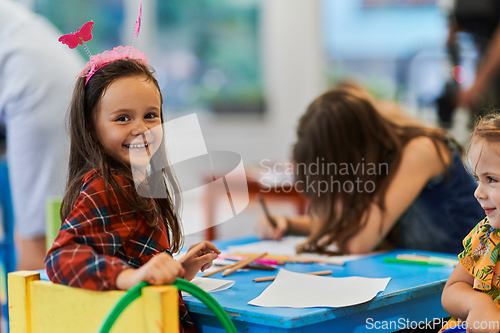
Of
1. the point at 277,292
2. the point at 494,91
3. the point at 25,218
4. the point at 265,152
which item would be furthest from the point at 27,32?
the point at 265,152

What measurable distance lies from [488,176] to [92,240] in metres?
0.59

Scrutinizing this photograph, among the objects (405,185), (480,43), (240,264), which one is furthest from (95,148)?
(480,43)

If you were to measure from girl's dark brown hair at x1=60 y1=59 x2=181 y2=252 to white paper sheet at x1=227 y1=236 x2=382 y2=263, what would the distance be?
47 centimetres

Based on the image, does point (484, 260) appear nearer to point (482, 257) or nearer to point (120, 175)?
point (482, 257)

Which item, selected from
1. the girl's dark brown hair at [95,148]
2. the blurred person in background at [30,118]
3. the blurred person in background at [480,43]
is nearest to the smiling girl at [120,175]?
the girl's dark brown hair at [95,148]

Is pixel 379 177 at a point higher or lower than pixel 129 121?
lower

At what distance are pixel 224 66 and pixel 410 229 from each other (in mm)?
3281

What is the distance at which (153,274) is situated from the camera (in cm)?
68

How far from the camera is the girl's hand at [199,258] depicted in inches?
35.1

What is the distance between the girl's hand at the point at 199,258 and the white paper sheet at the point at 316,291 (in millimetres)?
109

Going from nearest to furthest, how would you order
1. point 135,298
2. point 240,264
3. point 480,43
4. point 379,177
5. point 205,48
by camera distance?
point 135,298, point 240,264, point 379,177, point 480,43, point 205,48

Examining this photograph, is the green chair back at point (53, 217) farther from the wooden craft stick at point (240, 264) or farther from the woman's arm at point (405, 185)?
the woman's arm at point (405, 185)

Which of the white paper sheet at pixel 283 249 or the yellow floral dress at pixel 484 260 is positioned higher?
the yellow floral dress at pixel 484 260

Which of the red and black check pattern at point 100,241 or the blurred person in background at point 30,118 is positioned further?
the blurred person in background at point 30,118
